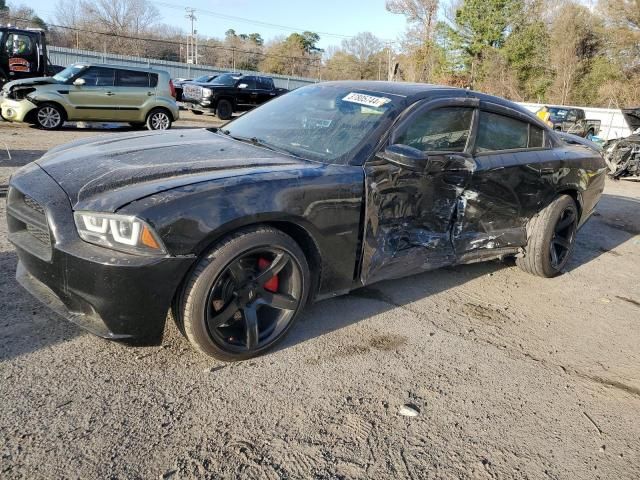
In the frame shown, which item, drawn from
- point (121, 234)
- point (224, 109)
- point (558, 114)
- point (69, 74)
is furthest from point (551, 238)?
point (558, 114)

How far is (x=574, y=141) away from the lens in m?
5.35

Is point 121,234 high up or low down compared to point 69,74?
down

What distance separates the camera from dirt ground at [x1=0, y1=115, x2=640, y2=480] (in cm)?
213

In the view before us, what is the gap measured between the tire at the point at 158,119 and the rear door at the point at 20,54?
3.96 meters

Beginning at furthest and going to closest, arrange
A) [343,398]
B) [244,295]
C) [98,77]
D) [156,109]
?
[156,109] < [98,77] < [244,295] < [343,398]

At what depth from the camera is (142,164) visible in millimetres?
2814

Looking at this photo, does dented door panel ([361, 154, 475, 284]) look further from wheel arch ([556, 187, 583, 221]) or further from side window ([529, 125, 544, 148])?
wheel arch ([556, 187, 583, 221])

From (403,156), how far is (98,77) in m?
10.6

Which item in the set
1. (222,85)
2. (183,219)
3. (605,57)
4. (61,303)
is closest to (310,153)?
(183,219)

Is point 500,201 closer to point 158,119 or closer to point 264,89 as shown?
point 158,119

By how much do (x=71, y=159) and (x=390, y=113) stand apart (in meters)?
2.00

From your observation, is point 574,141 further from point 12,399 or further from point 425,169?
point 12,399

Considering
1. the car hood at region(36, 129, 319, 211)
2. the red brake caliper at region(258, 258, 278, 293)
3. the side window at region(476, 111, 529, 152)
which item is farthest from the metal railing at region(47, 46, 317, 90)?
the red brake caliper at region(258, 258, 278, 293)

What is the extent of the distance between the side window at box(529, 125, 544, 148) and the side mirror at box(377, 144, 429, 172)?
1760mm
